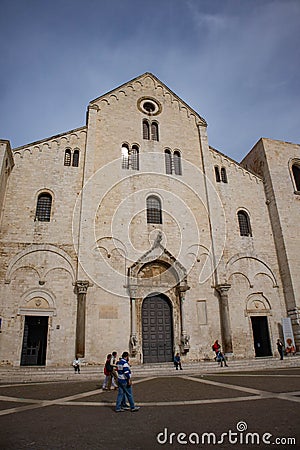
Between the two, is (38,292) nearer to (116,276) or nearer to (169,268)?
(116,276)

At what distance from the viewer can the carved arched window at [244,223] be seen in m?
22.1

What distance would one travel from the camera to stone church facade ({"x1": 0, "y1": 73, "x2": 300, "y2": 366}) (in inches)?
661

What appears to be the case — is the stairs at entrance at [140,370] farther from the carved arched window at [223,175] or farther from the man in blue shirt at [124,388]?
the carved arched window at [223,175]

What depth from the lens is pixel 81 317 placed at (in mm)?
16281

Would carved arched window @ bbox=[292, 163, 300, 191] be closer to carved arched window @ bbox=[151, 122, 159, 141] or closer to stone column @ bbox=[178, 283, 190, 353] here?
carved arched window @ bbox=[151, 122, 159, 141]

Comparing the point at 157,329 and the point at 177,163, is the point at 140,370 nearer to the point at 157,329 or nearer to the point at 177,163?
the point at 157,329

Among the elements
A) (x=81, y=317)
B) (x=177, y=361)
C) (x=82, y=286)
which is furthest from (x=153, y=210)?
(x=177, y=361)

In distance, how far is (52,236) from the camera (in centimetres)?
1798

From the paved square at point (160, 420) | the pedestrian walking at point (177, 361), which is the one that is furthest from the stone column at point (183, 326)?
the paved square at point (160, 420)

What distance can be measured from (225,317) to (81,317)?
8.56 m

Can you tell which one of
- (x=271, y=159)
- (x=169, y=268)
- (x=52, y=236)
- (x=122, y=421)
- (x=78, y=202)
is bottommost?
(x=122, y=421)

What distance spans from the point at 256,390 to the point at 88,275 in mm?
Result: 11156

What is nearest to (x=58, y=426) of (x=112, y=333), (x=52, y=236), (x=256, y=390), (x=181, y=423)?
(x=181, y=423)

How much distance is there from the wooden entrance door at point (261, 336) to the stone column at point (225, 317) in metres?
2.84
